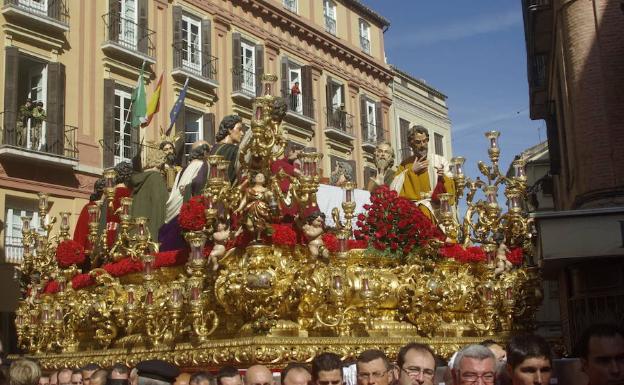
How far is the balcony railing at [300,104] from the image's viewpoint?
101ft

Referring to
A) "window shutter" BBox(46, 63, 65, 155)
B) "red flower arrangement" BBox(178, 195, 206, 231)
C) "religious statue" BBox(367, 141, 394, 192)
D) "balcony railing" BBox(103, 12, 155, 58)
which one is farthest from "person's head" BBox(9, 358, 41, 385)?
"balcony railing" BBox(103, 12, 155, 58)

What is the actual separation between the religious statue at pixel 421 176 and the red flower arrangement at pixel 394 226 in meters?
1.21

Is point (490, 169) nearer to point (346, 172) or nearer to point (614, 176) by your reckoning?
point (346, 172)

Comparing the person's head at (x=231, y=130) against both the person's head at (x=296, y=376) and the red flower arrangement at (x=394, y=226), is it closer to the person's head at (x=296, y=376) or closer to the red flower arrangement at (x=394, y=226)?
the red flower arrangement at (x=394, y=226)

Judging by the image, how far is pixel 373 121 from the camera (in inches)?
1421

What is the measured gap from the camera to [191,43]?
27.9 m

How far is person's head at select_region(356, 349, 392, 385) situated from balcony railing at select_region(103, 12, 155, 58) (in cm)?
2042

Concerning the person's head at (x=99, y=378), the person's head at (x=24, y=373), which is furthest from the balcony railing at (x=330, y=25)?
the person's head at (x=24, y=373)

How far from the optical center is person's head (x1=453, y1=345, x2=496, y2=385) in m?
4.82

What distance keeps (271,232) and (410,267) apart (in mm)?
1695

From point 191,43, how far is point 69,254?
57.9ft

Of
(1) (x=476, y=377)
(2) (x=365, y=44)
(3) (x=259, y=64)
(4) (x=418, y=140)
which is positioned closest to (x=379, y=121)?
(2) (x=365, y=44)

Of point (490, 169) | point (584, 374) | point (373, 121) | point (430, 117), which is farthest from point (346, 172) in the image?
point (430, 117)

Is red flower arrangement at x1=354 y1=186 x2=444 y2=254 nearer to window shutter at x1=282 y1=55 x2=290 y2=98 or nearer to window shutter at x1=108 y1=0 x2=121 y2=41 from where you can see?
window shutter at x1=108 y1=0 x2=121 y2=41
